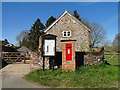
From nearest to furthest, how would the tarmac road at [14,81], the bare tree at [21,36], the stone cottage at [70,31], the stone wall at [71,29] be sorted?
the tarmac road at [14,81] < the stone cottage at [70,31] < the stone wall at [71,29] < the bare tree at [21,36]

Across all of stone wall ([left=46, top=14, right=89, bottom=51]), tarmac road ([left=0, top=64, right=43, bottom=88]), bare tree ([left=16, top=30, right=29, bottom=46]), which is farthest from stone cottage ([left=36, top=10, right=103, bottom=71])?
bare tree ([left=16, top=30, right=29, bottom=46])

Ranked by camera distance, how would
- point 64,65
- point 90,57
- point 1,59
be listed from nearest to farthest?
point 64,65 → point 90,57 → point 1,59

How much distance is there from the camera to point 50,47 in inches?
344

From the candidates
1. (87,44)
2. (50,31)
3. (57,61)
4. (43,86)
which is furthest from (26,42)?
(43,86)

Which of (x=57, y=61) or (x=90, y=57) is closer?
(x=57, y=61)

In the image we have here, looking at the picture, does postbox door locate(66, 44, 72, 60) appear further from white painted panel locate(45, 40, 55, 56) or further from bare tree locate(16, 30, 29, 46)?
bare tree locate(16, 30, 29, 46)

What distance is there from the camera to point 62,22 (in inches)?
705

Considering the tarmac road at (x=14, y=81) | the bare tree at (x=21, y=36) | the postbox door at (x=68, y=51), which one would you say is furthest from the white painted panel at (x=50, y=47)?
the bare tree at (x=21, y=36)

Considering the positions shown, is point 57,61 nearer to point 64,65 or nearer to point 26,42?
point 64,65

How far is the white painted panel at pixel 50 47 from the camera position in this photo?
28.4ft

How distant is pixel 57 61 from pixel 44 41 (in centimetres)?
228

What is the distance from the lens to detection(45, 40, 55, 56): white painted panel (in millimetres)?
8656

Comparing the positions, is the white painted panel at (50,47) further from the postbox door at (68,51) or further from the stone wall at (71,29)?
the stone wall at (71,29)

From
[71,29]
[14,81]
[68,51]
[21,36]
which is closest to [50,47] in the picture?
[68,51]
